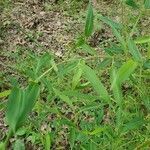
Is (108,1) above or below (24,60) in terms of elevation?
above

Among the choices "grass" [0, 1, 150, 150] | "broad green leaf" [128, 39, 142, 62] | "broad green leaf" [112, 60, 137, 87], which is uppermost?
"broad green leaf" [112, 60, 137, 87]

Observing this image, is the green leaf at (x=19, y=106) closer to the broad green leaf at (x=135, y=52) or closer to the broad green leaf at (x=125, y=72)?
the broad green leaf at (x=125, y=72)

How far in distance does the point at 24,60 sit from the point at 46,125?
1315mm

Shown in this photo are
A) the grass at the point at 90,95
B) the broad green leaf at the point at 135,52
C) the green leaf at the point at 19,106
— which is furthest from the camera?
the broad green leaf at the point at 135,52

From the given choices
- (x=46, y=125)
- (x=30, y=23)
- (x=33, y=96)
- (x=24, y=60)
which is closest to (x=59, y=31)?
(x=30, y=23)

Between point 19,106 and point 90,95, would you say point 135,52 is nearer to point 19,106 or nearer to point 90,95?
point 90,95

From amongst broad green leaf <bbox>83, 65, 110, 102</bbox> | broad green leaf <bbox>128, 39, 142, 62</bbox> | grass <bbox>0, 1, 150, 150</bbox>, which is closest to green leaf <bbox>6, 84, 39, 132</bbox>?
grass <bbox>0, 1, 150, 150</bbox>

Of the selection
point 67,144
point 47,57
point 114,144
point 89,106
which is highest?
point 47,57

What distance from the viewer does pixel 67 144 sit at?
421cm

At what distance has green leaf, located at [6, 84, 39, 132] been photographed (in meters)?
1.03

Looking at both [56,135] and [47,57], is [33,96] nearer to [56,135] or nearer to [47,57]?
[47,57]

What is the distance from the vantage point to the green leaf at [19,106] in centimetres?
103

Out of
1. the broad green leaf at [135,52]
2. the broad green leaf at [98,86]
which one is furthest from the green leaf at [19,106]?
the broad green leaf at [135,52]

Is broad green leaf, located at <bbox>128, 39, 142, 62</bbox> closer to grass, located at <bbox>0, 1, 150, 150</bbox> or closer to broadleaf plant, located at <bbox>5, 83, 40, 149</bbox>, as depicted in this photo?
grass, located at <bbox>0, 1, 150, 150</bbox>
